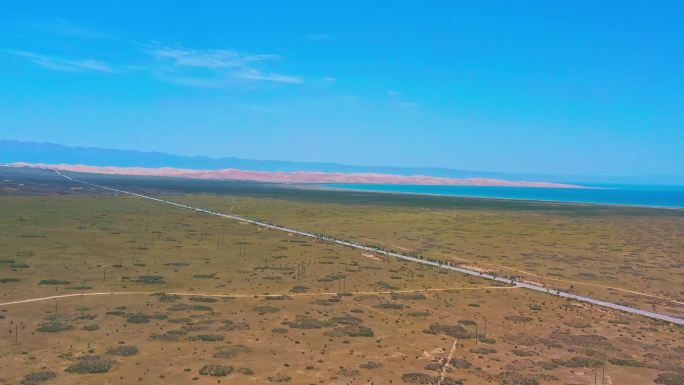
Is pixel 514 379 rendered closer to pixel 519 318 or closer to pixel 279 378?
pixel 279 378

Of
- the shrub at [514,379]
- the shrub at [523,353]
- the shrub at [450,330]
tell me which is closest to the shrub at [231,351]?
the shrub at [450,330]

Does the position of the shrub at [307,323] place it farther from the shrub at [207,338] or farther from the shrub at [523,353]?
the shrub at [523,353]

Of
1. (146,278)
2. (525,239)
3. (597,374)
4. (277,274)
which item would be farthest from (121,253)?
(525,239)

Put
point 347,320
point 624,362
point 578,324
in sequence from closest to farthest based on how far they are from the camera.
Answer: point 624,362, point 347,320, point 578,324

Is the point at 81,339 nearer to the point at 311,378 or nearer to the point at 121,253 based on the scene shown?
the point at 311,378

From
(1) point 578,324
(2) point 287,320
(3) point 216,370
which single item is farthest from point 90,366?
(1) point 578,324

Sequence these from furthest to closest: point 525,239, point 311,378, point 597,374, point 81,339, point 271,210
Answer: point 271,210 → point 525,239 → point 81,339 → point 597,374 → point 311,378
